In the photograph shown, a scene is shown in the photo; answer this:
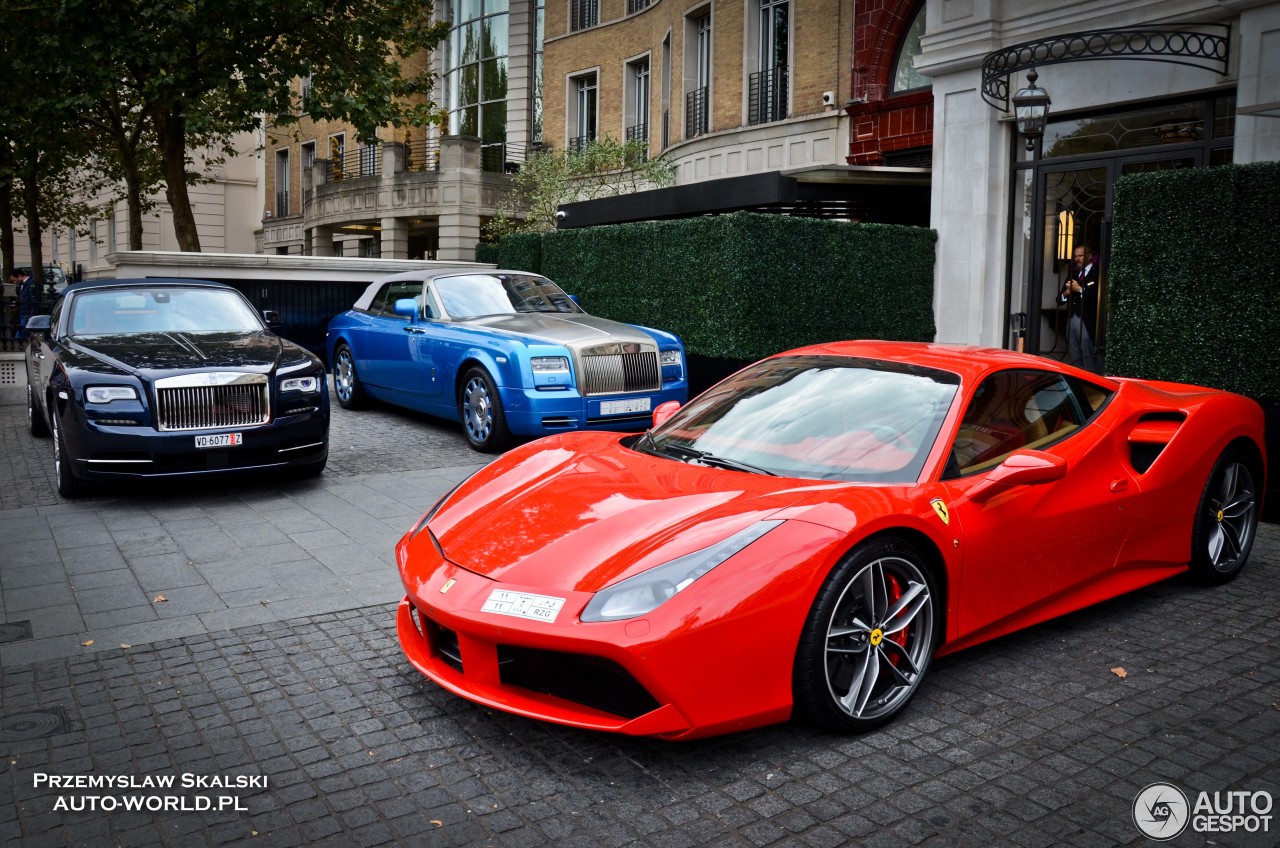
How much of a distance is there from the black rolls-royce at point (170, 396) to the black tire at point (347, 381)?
3.60 meters

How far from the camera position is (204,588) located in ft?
19.1

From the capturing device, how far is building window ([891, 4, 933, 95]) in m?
18.3

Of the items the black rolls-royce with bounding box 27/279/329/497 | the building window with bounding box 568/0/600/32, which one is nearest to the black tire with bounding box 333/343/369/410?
the black rolls-royce with bounding box 27/279/329/497

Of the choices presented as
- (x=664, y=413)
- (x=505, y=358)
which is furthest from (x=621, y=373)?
(x=664, y=413)

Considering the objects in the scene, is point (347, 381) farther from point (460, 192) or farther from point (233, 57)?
point (460, 192)

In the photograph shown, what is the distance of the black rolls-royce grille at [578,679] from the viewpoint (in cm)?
351

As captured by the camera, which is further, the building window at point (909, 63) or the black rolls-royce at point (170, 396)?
the building window at point (909, 63)

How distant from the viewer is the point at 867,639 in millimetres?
3893

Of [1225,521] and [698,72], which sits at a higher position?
[698,72]

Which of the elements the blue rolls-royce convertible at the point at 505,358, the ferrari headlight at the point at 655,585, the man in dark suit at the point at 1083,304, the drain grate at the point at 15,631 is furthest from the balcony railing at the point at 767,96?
the ferrari headlight at the point at 655,585

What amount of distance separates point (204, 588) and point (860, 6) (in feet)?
55.5

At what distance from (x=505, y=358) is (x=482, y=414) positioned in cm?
67

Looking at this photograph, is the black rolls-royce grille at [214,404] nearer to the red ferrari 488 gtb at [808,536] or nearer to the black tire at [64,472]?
the black tire at [64,472]

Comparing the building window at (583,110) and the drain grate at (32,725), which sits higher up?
the building window at (583,110)
